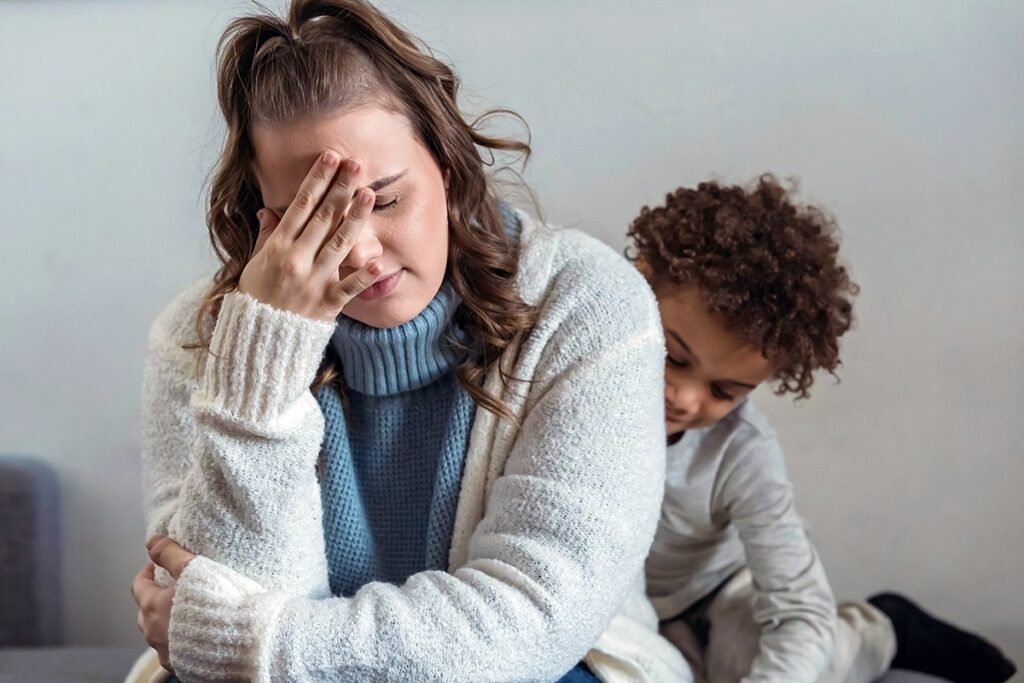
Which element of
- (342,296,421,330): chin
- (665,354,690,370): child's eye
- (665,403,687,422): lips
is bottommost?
(665,403,687,422): lips

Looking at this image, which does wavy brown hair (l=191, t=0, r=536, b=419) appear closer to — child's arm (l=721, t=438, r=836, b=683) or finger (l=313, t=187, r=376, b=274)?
finger (l=313, t=187, r=376, b=274)

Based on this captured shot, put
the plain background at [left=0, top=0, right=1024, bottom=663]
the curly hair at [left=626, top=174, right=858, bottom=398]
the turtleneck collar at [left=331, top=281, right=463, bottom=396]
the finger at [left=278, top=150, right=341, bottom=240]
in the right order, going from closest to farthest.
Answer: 1. the finger at [left=278, top=150, right=341, bottom=240]
2. the turtleneck collar at [left=331, top=281, right=463, bottom=396]
3. the curly hair at [left=626, top=174, right=858, bottom=398]
4. the plain background at [left=0, top=0, right=1024, bottom=663]

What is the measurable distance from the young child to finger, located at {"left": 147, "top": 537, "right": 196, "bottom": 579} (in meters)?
0.57

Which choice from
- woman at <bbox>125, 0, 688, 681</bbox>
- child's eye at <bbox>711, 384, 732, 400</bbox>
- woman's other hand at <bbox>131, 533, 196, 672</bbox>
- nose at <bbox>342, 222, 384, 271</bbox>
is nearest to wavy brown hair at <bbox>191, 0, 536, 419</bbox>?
woman at <bbox>125, 0, 688, 681</bbox>

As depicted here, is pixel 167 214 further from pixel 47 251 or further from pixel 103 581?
pixel 103 581

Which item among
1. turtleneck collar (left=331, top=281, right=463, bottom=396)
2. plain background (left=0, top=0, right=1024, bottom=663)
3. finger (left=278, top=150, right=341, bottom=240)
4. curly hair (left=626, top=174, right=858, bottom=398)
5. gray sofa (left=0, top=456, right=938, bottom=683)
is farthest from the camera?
gray sofa (left=0, top=456, right=938, bottom=683)

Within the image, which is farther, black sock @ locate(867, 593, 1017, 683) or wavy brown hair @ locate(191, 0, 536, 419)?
black sock @ locate(867, 593, 1017, 683)

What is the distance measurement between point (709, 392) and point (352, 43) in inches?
22.9

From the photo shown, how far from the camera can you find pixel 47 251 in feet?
4.98

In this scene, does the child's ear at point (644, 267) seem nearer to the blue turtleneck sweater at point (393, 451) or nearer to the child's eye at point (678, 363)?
the child's eye at point (678, 363)

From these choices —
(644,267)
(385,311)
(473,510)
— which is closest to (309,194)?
(385,311)

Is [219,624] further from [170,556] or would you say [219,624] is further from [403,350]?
[403,350]

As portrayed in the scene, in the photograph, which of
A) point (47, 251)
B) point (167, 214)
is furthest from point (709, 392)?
point (47, 251)

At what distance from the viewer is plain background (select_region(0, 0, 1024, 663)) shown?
1336mm
